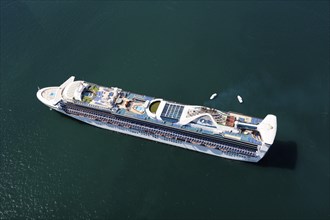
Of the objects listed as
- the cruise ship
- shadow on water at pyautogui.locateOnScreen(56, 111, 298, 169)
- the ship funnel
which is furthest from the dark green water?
the ship funnel

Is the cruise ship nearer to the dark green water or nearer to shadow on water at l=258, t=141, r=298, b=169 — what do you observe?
the dark green water

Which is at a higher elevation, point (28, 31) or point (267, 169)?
point (28, 31)

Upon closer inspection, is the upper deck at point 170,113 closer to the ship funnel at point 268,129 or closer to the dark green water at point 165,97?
the ship funnel at point 268,129

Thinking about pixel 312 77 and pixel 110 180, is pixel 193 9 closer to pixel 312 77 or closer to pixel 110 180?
pixel 312 77

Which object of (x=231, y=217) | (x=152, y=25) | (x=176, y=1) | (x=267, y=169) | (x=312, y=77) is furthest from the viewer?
(x=176, y=1)

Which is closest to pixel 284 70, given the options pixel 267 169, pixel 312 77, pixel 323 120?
pixel 312 77

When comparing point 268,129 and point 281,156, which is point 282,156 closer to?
point 281,156

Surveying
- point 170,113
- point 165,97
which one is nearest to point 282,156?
point 170,113
